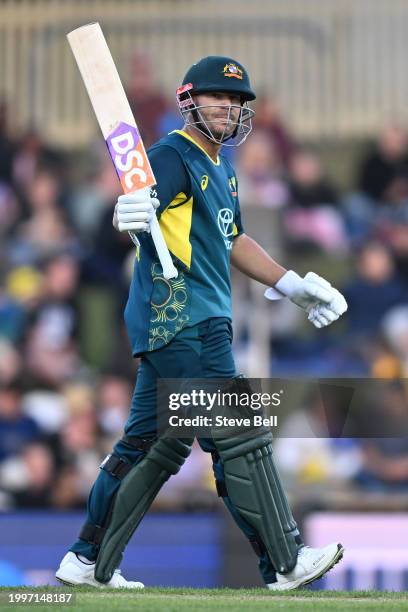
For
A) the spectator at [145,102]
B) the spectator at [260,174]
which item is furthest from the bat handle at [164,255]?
the spectator at [145,102]

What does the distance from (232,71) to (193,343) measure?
91 centimetres

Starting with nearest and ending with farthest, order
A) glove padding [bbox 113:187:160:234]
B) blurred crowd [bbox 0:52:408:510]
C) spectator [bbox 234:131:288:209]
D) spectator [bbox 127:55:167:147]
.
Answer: glove padding [bbox 113:187:160:234]
blurred crowd [bbox 0:52:408:510]
spectator [bbox 234:131:288:209]
spectator [bbox 127:55:167:147]

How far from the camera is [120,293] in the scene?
923cm

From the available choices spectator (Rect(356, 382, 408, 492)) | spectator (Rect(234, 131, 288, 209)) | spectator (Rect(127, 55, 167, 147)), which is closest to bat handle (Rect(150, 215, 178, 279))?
spectator (Rect(356, 382, 408, 492))

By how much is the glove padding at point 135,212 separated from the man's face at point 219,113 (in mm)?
419

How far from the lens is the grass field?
3738 mm

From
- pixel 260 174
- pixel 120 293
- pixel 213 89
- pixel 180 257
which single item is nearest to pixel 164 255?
pixel 180 257

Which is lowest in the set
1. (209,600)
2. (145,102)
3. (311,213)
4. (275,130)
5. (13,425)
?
(209,600)

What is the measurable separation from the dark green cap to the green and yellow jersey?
0.19m

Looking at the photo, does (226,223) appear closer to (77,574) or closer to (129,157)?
(129,157)

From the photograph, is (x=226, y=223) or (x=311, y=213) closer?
(x=226, y=223)

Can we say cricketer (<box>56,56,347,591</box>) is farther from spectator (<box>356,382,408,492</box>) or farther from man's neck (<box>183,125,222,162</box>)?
spectator (<box>356,382,408,492</box>)

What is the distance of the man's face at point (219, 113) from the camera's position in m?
4.29

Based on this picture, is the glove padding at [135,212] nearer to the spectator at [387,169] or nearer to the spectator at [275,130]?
the spectator at [275,130]
